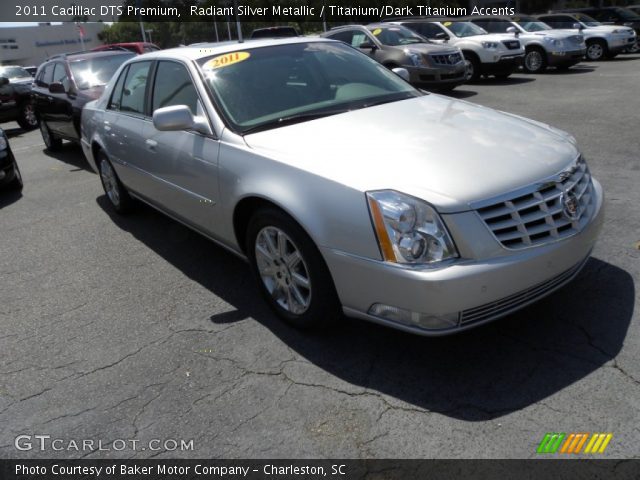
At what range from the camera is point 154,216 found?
19.5 feet

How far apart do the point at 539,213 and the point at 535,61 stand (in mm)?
14700

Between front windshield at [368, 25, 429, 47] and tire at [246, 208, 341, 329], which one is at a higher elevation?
front windshield at [368, 25, 429, 47]

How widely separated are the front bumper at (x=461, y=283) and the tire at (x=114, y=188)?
340cm

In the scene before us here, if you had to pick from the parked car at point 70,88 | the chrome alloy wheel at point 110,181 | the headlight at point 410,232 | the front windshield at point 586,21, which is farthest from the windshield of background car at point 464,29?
the headlight at point 410,232

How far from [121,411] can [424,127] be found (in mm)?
2312

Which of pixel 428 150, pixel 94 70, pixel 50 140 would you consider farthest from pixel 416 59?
pixel 428 150

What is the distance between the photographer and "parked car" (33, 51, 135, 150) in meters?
8.62

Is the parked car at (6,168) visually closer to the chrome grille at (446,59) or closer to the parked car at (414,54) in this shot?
the parked car at (414,54)

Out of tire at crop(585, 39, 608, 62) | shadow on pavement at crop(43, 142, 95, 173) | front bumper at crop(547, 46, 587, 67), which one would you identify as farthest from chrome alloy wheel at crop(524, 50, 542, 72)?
shadow on pavement at crop(43, 142, 95, 173)

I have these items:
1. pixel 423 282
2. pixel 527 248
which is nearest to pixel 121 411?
pixel 423 282

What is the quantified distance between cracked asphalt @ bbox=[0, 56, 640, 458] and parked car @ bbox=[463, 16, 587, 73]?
39.6 ft

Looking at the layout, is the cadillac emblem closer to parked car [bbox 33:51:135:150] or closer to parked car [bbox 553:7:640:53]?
parked car [bbox 33:51:135:150]

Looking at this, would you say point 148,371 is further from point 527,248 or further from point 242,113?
point 527,248

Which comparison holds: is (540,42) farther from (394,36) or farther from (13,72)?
(13,72)
